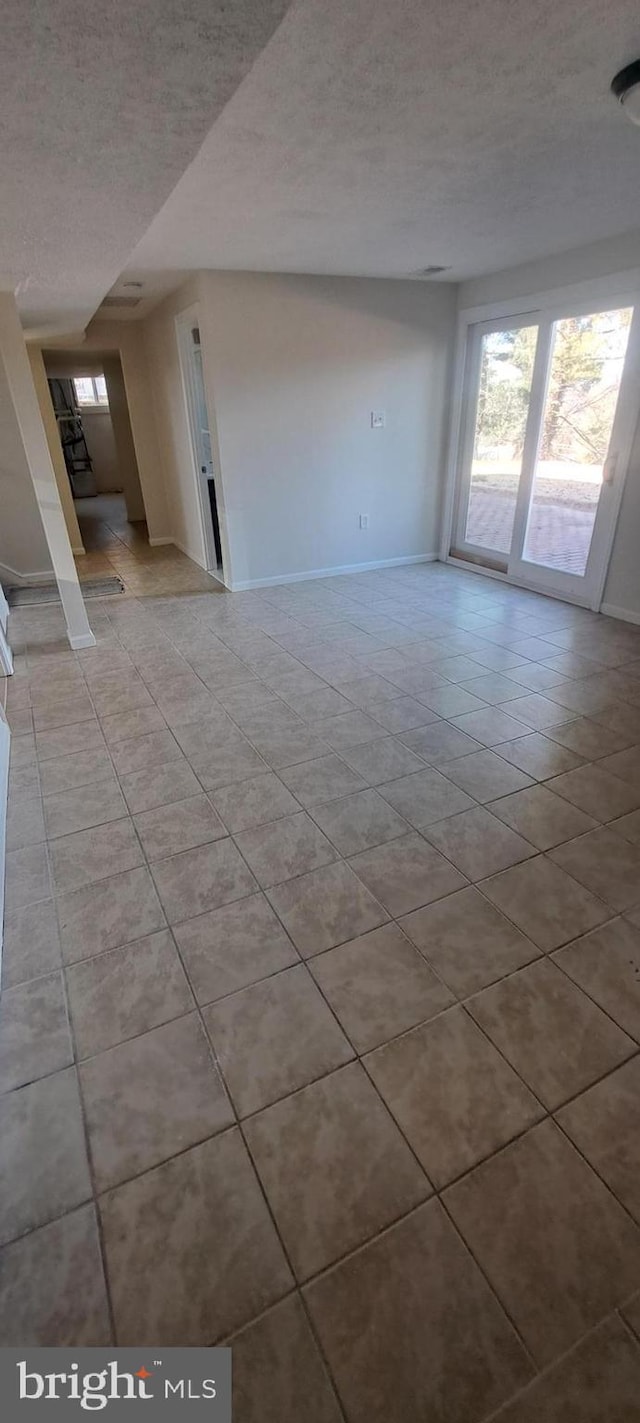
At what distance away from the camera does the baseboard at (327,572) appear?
5.05 metres

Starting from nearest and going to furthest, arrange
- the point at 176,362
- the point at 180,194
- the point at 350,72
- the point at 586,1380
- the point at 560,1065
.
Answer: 1. the point at 586,1380
2. the point at 560,1065
3. the point at 350,72
4. the point at 180,194
5. the point at 176,362

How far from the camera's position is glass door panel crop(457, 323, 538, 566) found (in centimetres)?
452

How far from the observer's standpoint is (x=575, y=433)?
4.16 m

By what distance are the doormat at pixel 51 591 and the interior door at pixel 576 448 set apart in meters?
3.47

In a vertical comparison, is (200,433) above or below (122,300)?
below

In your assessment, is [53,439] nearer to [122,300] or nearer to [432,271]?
[122,300]

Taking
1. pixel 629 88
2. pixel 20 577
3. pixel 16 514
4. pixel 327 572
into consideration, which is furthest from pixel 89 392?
pixel 629 88

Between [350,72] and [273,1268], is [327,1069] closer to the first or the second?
[273,1268]

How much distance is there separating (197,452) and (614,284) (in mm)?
3323

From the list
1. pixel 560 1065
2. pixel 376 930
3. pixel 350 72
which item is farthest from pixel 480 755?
pixel 350 72

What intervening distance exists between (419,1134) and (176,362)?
5664 mm

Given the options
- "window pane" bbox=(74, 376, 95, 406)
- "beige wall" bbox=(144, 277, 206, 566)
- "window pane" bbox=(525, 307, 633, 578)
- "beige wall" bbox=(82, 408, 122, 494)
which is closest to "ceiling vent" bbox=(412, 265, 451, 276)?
"window pane" bbox=(525, 307, 633, 578)

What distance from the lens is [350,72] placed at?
1.70 metres

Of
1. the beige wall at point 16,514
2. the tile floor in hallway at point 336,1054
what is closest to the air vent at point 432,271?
the tile floor in hallway at point 336,1054
